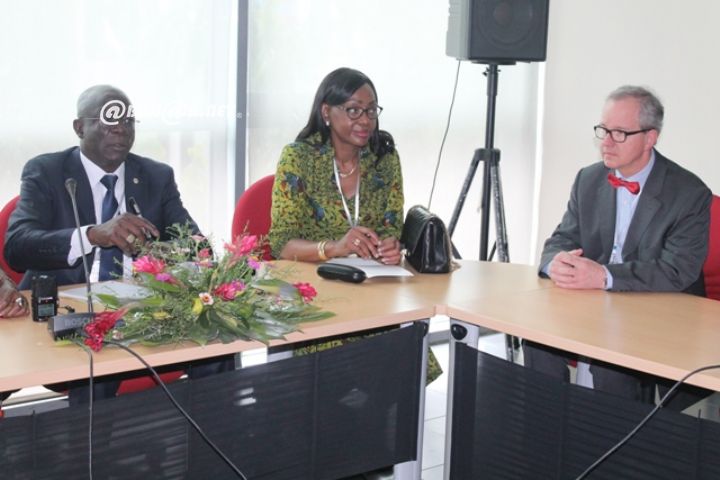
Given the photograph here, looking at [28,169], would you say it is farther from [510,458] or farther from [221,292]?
[510,458]

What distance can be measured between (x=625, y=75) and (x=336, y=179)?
2.18m

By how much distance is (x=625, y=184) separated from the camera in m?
2.97

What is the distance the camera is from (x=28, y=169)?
295cm

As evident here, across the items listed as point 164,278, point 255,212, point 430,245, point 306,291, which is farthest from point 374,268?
point 164,278

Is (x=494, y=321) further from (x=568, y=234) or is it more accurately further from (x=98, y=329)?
(x=98, y=329)

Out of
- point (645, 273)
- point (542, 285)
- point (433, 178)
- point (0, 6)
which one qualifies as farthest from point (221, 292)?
point (433, 178)

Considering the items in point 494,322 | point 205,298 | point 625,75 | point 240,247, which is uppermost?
point 625,75

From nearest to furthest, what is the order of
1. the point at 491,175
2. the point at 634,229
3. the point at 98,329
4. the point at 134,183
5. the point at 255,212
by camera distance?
the point at 98,329
the point at 634,229
the point at 134,183
the point at 255,212
the point at 491,175

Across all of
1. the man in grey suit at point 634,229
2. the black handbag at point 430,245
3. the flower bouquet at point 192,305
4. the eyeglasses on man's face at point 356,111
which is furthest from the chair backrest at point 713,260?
the flower bouquet at point 192,305

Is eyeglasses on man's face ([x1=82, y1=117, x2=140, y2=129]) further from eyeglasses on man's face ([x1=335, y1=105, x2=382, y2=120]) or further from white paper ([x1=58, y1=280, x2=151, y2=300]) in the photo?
eyeglasses on man's face ([x1=335, y1=105, x2=382, y2=120])

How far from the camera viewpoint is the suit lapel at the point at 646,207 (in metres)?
2.96

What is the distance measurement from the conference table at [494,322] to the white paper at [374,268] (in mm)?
26

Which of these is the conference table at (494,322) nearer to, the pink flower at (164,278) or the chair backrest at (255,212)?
the pink flower at (164,278)

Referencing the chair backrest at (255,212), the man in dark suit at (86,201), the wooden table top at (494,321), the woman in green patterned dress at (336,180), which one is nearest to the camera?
the wooden table top at (494,321)
